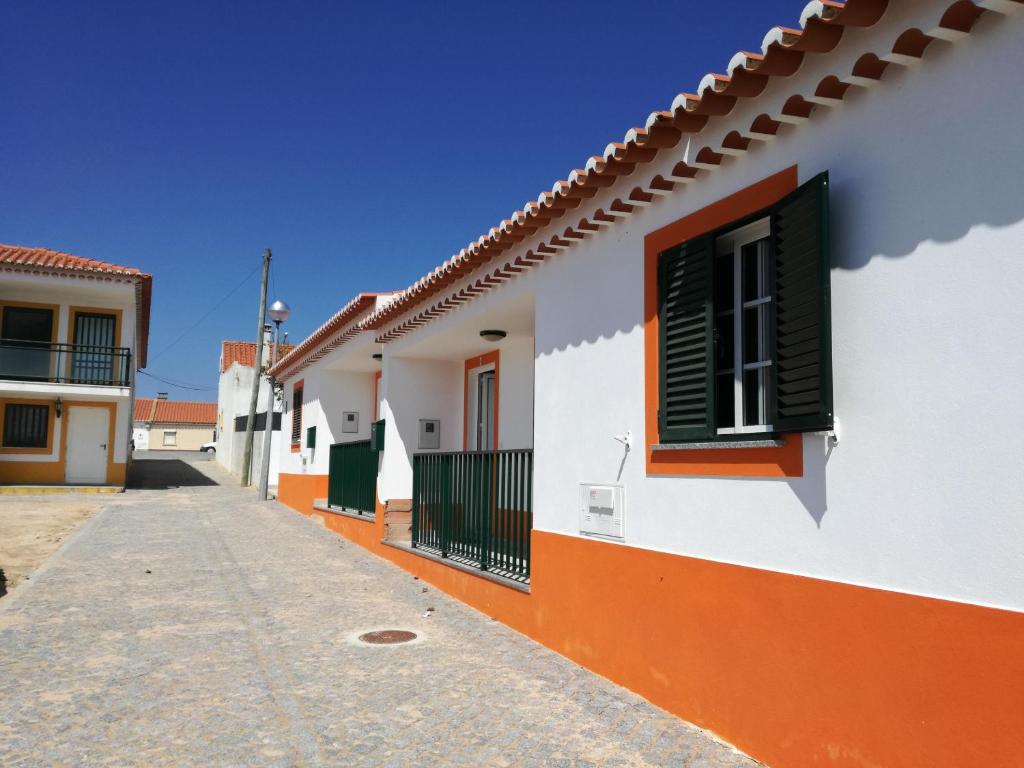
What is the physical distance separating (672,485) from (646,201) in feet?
6.26

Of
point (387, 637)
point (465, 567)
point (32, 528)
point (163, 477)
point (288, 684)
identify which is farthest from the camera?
point (163, 477)

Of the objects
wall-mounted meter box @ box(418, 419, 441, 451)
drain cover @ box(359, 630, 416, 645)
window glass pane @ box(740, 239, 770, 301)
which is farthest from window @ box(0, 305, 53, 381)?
window glass pane @ box(740, 239, 770, 301)

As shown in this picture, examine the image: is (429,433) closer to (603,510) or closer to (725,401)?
(603,510)

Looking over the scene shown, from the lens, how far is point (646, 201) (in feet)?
17.7

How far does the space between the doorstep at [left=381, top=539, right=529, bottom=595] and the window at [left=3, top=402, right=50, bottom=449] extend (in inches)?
632

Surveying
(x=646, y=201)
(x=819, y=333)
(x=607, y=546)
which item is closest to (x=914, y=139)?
(x=819, y=333)

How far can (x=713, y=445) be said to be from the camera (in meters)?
4.59

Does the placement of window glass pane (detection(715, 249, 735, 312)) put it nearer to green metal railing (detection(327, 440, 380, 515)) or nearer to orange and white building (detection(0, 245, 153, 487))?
green metal railing (detection(327, 440, 380, 515))

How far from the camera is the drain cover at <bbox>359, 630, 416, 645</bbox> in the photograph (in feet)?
21.8

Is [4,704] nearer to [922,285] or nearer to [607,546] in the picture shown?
[607,546]

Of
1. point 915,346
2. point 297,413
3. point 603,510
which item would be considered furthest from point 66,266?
point 915,346

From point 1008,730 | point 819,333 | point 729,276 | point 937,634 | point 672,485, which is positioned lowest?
point 1008,730

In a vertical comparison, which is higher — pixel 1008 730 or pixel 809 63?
pixel 809 63

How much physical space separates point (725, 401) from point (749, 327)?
459 mm
